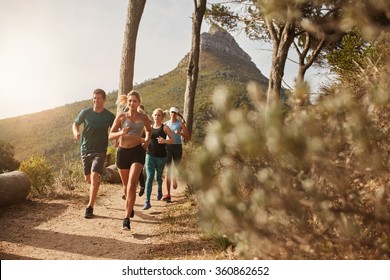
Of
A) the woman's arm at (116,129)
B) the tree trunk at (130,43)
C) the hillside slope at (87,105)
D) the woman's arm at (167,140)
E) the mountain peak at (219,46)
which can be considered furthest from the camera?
the mountain peak at (219,46)

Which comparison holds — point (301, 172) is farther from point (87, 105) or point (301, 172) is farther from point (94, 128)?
point (87, 105)

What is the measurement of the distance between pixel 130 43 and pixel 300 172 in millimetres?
8543

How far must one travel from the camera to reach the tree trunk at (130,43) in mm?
9938

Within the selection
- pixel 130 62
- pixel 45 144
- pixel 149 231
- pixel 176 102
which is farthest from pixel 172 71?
pixel 149 231

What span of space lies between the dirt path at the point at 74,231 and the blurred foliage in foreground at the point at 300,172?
2709 millimetres

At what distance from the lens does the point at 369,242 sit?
2402 mm

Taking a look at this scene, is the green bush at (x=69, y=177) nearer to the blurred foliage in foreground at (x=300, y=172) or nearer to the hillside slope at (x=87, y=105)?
the blurred foliage in foreground at (x=300, y=172)

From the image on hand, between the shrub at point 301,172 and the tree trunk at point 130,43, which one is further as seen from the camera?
the tree trunk at point 130,43

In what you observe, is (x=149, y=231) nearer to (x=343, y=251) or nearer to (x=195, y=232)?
(x=195, y=232)

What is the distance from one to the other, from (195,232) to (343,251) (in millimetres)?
3402

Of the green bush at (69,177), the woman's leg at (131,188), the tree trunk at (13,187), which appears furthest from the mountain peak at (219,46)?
the woman's leg at (131,188)

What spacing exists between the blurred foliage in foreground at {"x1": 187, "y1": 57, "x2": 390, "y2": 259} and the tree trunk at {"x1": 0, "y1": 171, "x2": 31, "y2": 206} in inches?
216

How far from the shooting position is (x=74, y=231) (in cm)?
573

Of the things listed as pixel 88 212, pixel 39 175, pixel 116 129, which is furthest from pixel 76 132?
pixel 39 175
